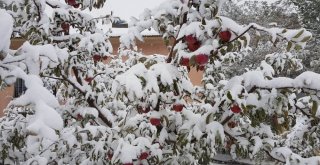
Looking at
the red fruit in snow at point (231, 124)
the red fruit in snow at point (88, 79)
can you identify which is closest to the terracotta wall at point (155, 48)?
the red fruit in snow at point (88, 79)

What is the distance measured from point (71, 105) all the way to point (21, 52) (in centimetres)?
239

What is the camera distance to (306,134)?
137 inches

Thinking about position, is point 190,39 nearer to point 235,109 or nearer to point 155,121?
point 235,109

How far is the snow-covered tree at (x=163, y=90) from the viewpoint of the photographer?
8.55 ft

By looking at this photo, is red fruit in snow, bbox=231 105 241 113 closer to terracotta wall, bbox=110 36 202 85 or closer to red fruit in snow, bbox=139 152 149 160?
red fruit in snow, bbox=139 152 149 160

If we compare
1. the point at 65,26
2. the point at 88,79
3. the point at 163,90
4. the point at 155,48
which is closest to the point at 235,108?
the point at 163,90

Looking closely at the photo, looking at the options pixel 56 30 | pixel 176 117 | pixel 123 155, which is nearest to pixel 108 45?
pixel 56 30

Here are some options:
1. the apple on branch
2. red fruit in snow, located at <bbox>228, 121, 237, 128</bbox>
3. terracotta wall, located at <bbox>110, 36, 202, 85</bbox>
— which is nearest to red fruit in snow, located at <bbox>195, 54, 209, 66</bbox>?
the apple on branch

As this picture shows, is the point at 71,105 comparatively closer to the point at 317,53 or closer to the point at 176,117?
the point at 176,117

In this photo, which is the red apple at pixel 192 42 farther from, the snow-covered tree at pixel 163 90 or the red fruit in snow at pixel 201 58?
the red fruit in snow at pixel 201 58

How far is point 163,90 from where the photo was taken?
2.85 m

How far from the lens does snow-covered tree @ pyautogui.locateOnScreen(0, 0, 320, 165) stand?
8.55 ft

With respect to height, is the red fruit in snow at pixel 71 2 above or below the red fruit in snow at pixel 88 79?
above

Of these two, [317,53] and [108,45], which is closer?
[108,45]
